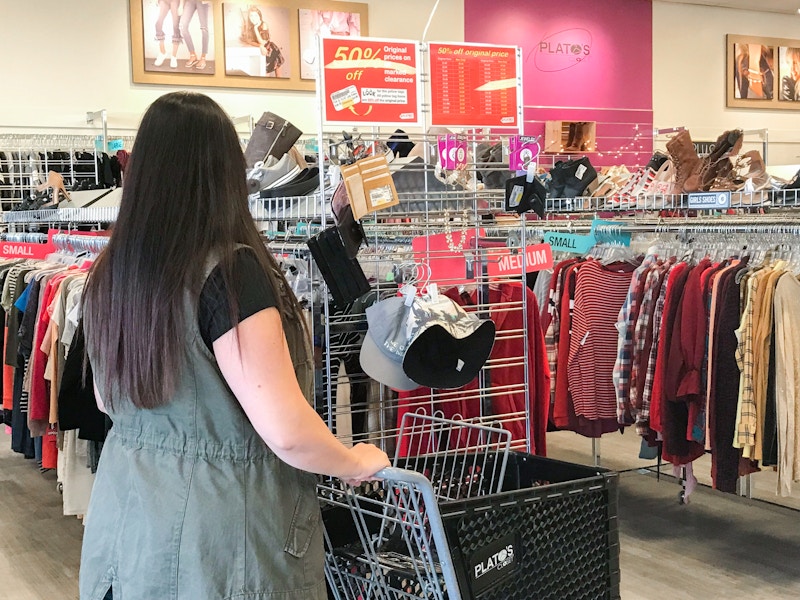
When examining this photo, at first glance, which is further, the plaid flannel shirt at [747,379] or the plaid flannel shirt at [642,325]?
the plaid flannel shirt at [642,325]

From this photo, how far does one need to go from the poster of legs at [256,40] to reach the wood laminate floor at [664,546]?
431 centimetres

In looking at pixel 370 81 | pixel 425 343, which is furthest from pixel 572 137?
pixel 425 343

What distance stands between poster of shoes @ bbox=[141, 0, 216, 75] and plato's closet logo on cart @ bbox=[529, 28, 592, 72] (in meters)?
3.47

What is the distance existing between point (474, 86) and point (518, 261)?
56 cm

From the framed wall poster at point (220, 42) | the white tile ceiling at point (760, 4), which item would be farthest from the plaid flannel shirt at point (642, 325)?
the white tile ceiling at point (760, 4)

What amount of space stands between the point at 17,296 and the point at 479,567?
3.61 meters

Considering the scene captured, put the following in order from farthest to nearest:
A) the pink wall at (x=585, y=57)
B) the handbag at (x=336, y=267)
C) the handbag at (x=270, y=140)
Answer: the pink wall at (x=585, y=57) → the handbag at (x=270, y=140) → the handbag at (x=336, y=267)

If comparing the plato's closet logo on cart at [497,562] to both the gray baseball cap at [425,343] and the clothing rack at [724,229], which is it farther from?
the clothing rack at [724,229]

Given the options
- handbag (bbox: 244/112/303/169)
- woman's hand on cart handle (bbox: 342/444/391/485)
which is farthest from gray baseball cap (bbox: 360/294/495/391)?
handbag (bbox: 244/112/303/169)

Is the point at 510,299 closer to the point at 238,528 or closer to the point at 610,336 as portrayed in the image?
the point at 610,336

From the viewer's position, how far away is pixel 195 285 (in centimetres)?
158

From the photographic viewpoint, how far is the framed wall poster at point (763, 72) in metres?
10.6

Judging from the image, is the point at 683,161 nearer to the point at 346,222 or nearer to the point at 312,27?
the point at 346,222

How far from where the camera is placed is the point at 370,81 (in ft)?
8.63
